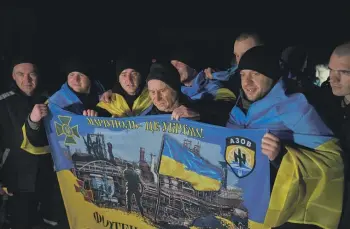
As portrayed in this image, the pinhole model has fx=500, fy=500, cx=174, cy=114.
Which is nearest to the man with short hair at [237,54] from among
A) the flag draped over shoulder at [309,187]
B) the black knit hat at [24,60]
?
the flag draped over shoulder at [309,187]

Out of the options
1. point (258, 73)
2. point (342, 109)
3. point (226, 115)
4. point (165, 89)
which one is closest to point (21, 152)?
point (165, 89)

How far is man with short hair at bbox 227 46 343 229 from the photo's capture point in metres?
2.77

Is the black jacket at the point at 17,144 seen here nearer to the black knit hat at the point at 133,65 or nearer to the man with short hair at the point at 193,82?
the black knit hat at the point at 133,65

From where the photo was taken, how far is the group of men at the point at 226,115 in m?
2.80

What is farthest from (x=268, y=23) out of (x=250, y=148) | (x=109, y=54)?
(x=250, y=148)

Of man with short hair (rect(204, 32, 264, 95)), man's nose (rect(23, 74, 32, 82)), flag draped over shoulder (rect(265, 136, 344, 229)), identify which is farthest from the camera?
man's nose (rect(23, 74, 32, 82))

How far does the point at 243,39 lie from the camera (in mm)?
3875

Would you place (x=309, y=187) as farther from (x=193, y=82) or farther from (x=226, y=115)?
(x=193, y=82)

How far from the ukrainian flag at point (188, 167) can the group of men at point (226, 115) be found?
23cm

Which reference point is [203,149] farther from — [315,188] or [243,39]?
[243,39]

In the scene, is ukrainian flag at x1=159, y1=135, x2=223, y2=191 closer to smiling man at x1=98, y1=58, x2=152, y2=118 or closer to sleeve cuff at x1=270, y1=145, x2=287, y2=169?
sleeve cuff at x1=270, y1=145, x2=287, y2=169

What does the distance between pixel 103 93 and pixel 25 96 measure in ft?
2.04

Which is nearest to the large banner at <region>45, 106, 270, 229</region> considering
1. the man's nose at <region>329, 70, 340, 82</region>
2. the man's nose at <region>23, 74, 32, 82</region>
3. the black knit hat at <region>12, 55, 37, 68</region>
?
the man's nose at <region>23, 74, 32, 82</region>

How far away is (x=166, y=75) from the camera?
11.0 ft
